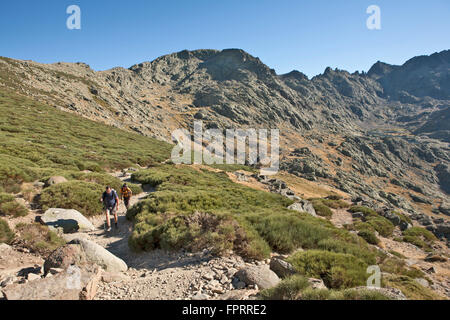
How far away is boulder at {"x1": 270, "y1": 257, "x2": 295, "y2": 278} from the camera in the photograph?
16.7 feet

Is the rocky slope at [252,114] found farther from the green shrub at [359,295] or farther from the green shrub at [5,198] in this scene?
the green shrub at [5,198]

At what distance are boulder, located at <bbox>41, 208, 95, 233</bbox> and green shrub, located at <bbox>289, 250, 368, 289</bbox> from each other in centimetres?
896

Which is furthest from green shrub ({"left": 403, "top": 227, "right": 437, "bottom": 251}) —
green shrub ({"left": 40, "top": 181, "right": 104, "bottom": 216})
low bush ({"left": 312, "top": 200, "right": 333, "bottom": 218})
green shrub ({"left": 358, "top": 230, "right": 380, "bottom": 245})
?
green shrub ({"left": 40, "top": 181, "right": 104, "bottom": 216})

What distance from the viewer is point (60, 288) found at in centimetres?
424

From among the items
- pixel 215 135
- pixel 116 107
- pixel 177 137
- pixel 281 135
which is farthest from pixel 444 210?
pixel 116 107

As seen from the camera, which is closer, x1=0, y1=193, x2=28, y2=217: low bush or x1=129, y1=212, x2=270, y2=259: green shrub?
x1=129, y1=212, x2=270, y2=259: green shrub

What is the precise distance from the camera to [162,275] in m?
5.70

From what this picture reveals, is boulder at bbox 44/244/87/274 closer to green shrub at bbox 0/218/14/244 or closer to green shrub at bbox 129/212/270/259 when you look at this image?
green shrub at bbox 129/212/270/259

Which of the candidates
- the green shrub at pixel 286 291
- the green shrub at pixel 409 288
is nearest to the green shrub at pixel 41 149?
the green shrub at pixel 286 291

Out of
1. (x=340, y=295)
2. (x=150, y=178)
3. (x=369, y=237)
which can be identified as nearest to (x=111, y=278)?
(x=340, y=295)

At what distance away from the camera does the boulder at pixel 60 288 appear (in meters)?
4.05

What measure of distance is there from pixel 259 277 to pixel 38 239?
7.29m

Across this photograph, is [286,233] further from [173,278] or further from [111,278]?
[111,278]
